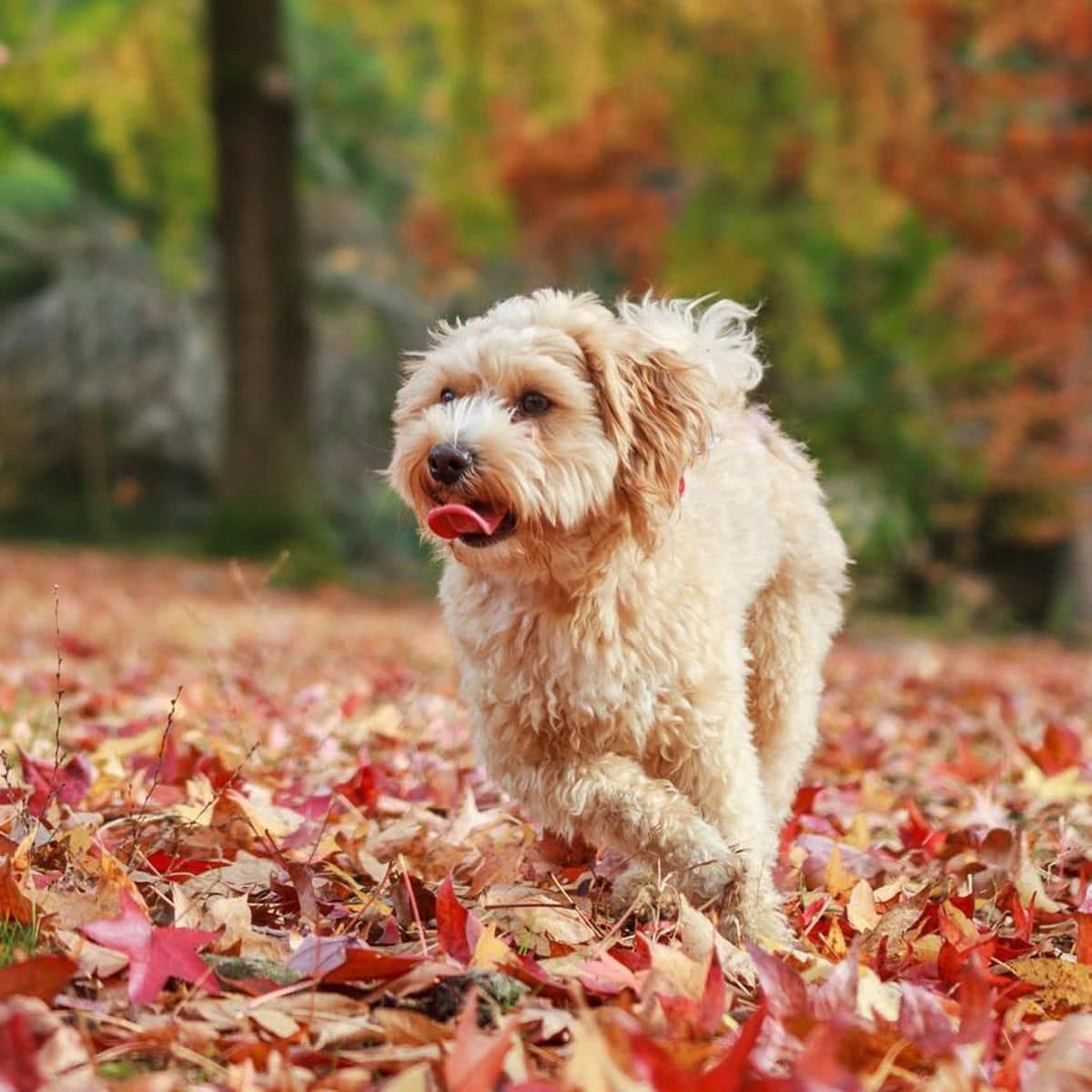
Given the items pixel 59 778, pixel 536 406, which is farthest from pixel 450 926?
pixel 59 778

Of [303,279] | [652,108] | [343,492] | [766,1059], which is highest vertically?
[652,108]

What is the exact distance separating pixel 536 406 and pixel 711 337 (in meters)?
0.77

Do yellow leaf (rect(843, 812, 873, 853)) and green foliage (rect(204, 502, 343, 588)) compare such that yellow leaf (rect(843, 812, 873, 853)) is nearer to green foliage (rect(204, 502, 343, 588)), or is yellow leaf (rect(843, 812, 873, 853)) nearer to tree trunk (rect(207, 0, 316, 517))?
green foliage (rect(204, 502, 343, 588))

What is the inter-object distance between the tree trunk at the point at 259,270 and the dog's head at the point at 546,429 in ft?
32.2

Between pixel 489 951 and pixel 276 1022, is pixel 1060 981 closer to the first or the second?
pixel 489 951

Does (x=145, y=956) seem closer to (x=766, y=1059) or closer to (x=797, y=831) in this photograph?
(x=766, y=1059)

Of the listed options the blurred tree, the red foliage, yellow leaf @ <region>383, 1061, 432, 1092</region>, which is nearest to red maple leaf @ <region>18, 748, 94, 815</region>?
yellow leaf @ <region>383, 1061, 432, 1092</region>

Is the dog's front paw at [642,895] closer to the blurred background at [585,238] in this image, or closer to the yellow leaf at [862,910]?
the yellow leaf at [862,910]

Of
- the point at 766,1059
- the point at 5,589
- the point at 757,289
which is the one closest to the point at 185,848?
the point at 766,1059

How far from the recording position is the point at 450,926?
2562 millimetres

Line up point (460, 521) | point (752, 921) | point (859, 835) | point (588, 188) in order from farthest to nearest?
1. point (588, 188)
2. point (859, 835)
3. point (460, 521)
4. point (752, 921)

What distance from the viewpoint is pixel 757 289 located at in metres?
14.7

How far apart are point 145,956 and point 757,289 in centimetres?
1311

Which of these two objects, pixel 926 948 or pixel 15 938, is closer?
pixel 15 938
